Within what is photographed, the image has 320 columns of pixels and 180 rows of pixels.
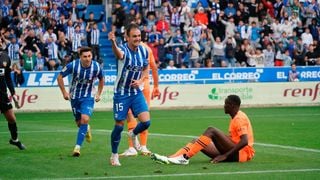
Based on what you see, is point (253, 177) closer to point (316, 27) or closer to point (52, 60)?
point (52, 60)

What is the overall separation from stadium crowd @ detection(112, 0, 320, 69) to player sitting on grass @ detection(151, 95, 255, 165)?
20.6m

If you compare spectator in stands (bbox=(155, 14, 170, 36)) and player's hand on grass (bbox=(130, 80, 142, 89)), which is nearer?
player's hand on grass (bbox=(130, 80, 142, 89))

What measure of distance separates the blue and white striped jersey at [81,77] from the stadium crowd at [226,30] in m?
18.4

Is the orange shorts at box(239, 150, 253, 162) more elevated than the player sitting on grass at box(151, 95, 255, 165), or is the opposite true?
the player sitting on grass at box(151, 95, 255, 165)

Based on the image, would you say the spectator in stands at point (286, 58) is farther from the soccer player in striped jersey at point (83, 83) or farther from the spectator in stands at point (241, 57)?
the soccer player in striped jersey at point (83, 83)

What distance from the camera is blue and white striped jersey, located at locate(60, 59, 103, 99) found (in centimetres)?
1566

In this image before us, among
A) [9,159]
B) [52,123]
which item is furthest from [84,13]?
[9,159]

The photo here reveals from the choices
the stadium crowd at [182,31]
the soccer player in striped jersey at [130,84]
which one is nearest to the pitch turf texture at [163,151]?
the soccer player in striped jersey at [130,84]

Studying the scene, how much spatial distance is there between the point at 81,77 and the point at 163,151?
211 cm

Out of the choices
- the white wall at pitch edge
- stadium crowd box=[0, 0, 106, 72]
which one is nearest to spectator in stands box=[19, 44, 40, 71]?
stadium crowd box=[0, 0, 106, 72]

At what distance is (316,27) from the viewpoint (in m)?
38.5

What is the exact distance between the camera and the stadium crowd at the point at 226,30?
35.6 m

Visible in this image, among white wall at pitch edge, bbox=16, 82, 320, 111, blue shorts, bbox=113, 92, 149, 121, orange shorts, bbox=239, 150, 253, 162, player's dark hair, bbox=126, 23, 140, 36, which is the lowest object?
white wall at pitch edge, bbox=16, 82, 320, 111

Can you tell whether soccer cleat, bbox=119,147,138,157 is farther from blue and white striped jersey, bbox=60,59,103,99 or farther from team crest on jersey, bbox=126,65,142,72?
team crest on jersey, bbox=126,65,142,72
